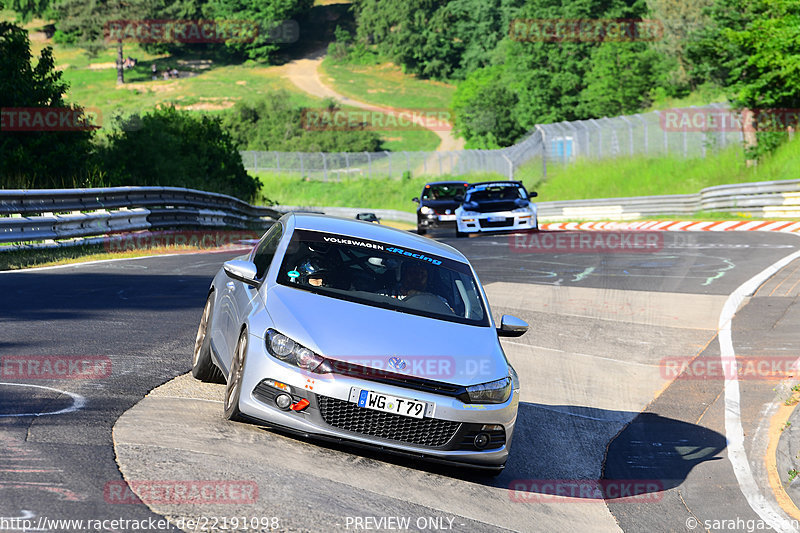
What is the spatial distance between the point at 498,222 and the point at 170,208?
877cm

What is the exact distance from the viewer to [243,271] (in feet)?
23.8

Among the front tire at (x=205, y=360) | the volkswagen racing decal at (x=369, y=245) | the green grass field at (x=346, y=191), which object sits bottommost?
the green grass field at (x=346, y=191)

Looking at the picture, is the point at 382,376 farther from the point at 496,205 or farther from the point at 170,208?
the point at 496,205

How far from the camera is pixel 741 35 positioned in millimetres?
37250

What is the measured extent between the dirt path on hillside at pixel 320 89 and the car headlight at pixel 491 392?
3664 inches

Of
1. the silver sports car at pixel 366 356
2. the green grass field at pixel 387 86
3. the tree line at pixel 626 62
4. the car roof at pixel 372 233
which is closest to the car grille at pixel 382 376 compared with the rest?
the silver sports car at pixel 366 356

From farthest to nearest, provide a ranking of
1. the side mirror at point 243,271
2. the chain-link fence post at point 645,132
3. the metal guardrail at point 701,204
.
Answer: the chain-link fence post at point 645,132 < the metal guardrail at point 701,204 < the side mirror at point 243,271

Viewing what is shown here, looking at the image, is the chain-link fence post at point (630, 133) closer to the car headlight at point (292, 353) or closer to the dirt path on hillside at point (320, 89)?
the car headlight at point (292, 353)

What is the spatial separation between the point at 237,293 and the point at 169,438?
5.13 feet

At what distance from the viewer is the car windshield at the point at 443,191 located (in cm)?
3496

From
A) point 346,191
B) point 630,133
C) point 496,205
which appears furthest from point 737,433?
point 346,191

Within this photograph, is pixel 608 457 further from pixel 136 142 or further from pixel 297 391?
pixel 136 142

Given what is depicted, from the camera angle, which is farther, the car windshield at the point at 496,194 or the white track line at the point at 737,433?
the car windshield at the point at 496,194

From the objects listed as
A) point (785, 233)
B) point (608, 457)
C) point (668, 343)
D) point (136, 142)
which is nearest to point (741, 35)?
point (785, 233)
